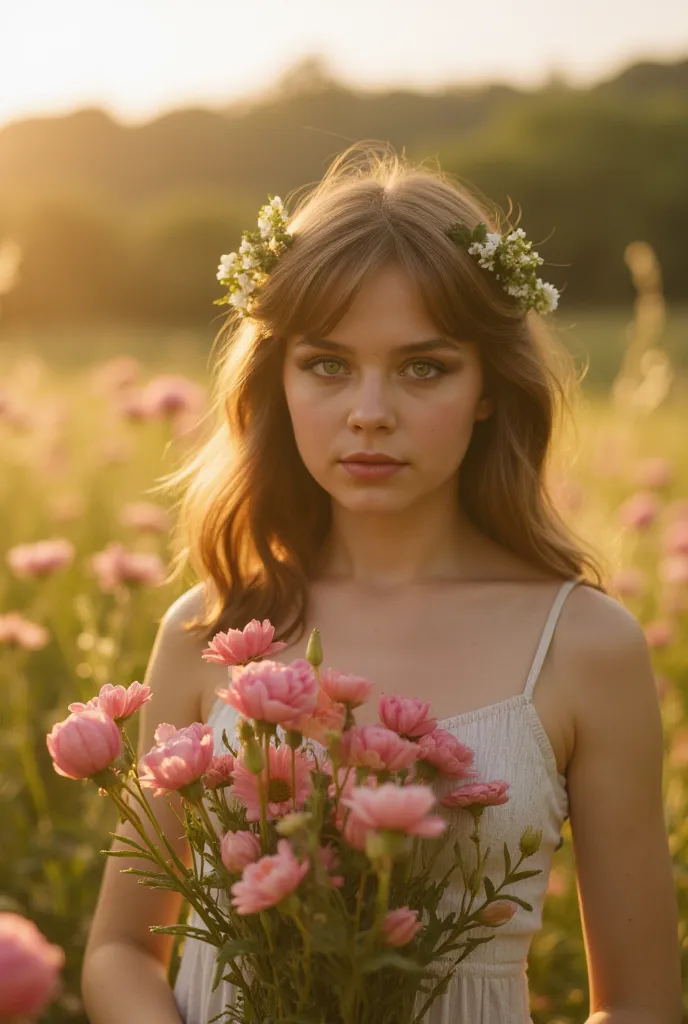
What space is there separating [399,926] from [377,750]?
0.16 metres

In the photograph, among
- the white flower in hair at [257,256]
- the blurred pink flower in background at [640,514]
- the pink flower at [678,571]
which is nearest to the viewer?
the white flower in hair at [257,256]

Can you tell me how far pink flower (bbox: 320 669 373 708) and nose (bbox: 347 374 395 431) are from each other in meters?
0.58

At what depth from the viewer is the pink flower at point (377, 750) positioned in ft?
3.61

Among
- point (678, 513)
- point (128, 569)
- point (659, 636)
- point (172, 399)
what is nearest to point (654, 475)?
point (678, 513)

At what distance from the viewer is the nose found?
1683 mm

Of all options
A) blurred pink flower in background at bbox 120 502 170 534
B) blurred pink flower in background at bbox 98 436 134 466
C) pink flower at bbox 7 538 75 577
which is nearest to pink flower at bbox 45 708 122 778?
pink flower at bbox 7 538 75 577

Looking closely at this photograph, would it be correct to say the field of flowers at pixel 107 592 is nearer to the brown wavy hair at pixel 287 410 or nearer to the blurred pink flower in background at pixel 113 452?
the blurred pink flower in background at pixel 113 452

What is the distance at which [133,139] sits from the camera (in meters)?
21.9

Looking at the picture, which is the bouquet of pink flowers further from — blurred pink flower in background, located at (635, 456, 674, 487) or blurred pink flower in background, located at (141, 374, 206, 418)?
blurred pink flower in background, located at (635, 456, 674, 487)

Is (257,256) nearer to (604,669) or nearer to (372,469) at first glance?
(372,469)

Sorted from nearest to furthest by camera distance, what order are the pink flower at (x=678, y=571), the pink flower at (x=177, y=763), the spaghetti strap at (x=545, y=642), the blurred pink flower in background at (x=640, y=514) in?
the pink flower at (x=177, y=763) < the spaghetti strap at (x=545, y=642) < the pink flower at (x=678, y=571) < the blurred pink flower in background at (x=640, y=514)

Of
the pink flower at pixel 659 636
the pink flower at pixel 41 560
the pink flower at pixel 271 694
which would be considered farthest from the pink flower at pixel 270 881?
the pink flower at pixel 659 636

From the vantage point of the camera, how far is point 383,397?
1.70 metres

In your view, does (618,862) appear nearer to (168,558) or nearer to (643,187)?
(168,558)
